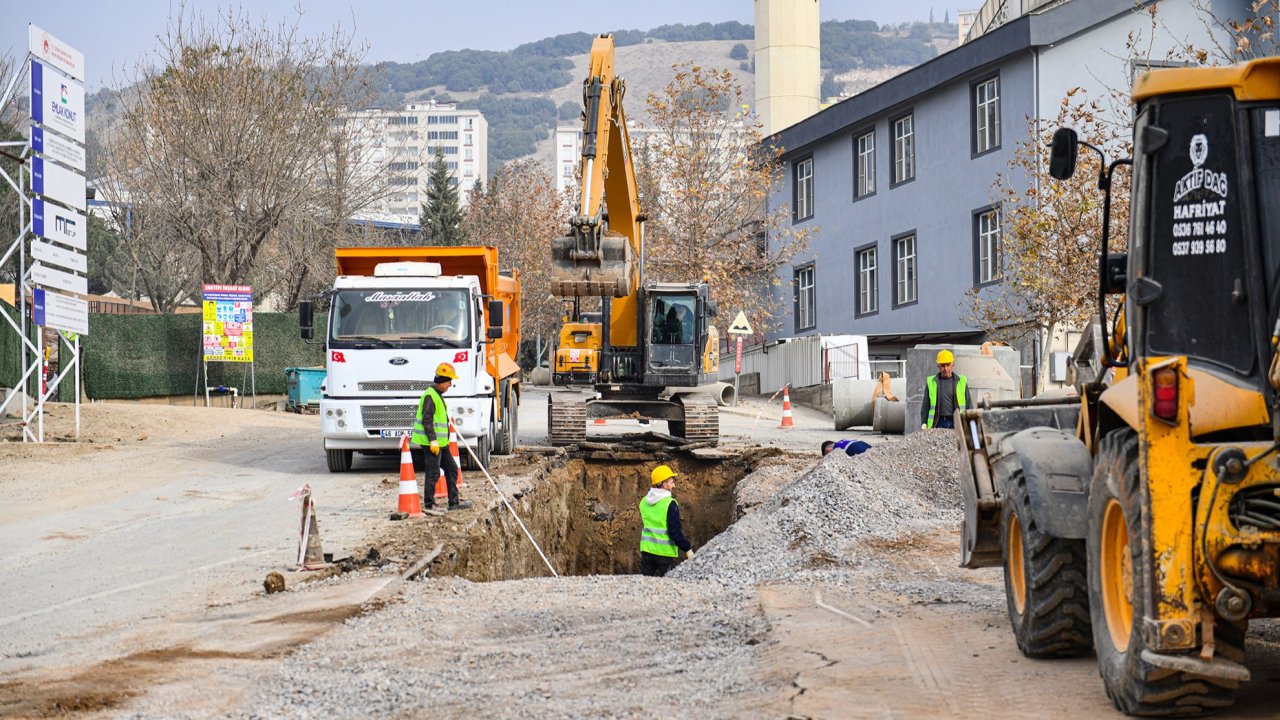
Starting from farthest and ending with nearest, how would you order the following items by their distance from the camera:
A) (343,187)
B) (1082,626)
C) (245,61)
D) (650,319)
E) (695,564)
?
(343,187) < (245,61) < (650,319) < (695,564) < (1082,626)

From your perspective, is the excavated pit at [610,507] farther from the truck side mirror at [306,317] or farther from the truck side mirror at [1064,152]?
the truck side mirror at [1064,152]

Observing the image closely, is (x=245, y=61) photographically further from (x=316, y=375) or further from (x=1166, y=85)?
(x=1166, y=85)

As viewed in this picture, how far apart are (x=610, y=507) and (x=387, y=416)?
17.0 ft

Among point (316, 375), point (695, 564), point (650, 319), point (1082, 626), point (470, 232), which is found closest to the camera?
point (1082, 626)

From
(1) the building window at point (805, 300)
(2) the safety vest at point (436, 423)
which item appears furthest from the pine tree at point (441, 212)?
(2) the safety vest at point (436, 423)

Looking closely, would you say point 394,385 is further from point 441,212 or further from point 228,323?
point 441,212

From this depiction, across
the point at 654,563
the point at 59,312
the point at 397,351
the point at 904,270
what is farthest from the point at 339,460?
the point at 904,270

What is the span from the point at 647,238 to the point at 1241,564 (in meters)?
43.8

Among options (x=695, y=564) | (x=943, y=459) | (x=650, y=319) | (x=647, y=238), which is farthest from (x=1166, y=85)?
(x=647, y=238)

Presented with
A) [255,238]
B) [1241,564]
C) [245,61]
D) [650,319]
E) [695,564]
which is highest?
[245,61]

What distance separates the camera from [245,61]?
124 ft

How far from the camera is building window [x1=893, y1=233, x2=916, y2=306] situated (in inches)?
1556

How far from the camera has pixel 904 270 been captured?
131ft

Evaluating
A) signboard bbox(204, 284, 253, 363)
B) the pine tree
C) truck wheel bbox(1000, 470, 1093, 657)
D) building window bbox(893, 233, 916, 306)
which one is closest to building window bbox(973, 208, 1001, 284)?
building window bbox(893, 233, 916, 306)
